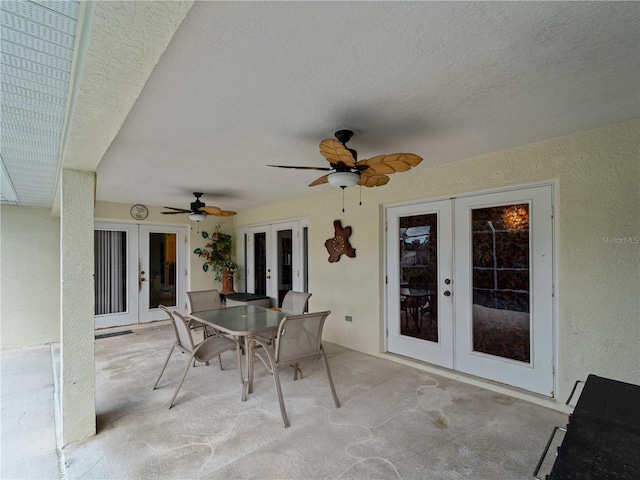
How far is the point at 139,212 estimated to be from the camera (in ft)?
19.6

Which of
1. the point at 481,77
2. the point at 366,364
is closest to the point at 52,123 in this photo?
the point at 481,77

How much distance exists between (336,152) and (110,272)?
18.6 ft

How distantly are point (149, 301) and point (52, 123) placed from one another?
4.97 meters

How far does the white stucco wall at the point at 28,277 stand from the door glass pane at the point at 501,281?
6278 millimetres

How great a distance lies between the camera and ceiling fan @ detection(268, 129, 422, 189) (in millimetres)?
2055

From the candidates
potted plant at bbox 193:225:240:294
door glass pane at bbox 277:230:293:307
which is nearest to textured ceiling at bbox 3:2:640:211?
door glass pane at bbox 277:230:293:307

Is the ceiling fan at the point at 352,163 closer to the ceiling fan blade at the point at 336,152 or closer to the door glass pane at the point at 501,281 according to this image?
the ceiling fan blade at the point at 336,152

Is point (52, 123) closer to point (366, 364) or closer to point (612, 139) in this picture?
point (366, 364)

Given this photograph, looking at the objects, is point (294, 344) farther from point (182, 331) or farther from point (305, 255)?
point (305, 255)

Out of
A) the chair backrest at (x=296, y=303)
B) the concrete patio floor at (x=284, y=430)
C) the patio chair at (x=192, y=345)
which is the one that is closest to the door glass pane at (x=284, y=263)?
the chair backrest at (x=296, y=303)

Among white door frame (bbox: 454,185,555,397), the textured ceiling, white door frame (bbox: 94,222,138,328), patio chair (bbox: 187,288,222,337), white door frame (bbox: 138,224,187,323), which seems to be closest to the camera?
the textured ceiling

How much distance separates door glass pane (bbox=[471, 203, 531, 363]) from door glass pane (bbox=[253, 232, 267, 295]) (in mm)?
4186

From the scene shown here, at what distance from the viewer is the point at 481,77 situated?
1.74 m

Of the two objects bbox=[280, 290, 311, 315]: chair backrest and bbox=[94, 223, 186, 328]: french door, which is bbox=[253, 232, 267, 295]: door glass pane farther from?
bbox=[280, 290, 311, 315]: chair backrest
